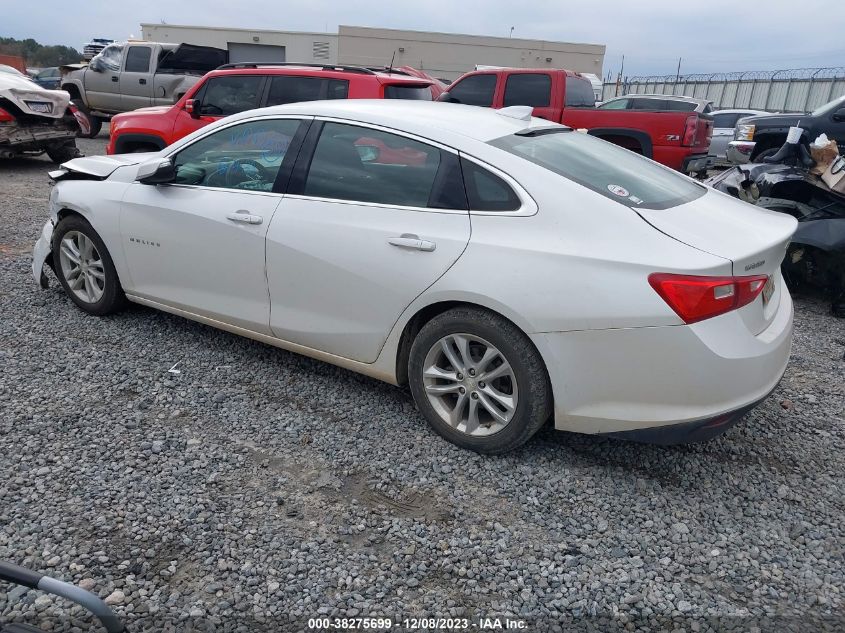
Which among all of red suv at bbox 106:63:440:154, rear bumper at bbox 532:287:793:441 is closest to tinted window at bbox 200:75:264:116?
red suv at bbox 106:63:440:154

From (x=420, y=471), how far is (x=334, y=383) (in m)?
1.03

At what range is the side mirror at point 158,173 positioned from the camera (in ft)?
13.2

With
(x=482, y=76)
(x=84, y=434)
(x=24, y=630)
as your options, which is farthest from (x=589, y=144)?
(x=482, y=76)

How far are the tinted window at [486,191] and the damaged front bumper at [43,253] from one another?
3.26 m

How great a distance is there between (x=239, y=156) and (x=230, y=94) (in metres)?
4.67

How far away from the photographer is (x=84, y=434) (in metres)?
3.25

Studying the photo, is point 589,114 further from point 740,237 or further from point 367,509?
point 367,509

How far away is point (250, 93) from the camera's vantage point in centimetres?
799

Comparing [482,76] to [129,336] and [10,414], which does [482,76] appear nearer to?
[129,336]

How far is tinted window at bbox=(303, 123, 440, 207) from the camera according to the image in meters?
3.30

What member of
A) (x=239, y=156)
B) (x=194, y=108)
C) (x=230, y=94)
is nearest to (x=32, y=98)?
(x=194, y=108)

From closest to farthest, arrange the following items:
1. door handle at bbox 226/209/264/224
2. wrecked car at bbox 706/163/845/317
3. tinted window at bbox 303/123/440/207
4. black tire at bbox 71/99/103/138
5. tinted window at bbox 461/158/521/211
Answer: tinted window at bbox 461/158/521/211 → tinted window at bbox 303/123/440/207 → door handle at bbox 226/209/264/224 → wrecked car at bbox 706/163/845/317 → black tire at bbox 71/99/103/138

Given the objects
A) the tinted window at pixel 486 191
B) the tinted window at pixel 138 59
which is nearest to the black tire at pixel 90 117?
the tinted window at pixel 138 59

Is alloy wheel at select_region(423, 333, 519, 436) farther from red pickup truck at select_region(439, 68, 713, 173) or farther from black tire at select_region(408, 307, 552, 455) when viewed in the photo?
red pickup truck at select_region(439, 68, 713, 173)
